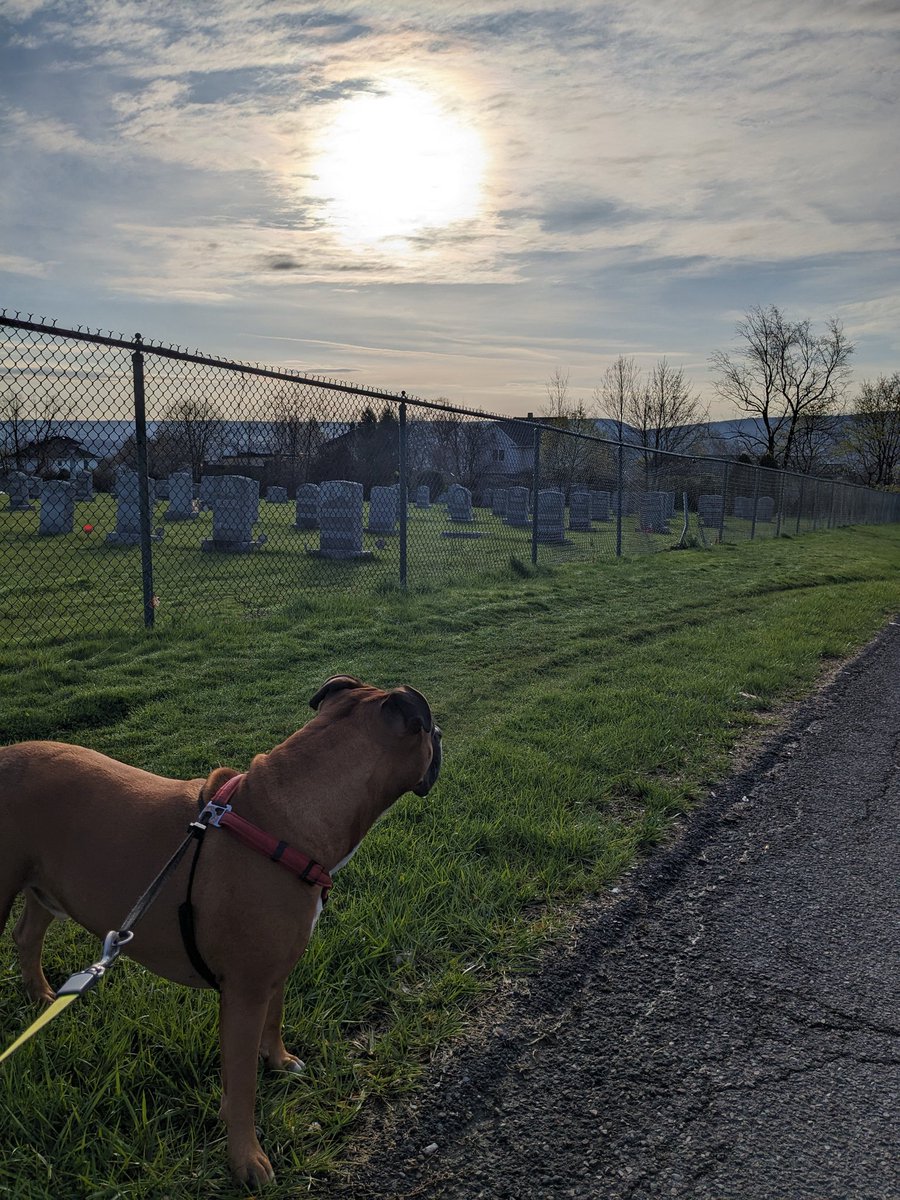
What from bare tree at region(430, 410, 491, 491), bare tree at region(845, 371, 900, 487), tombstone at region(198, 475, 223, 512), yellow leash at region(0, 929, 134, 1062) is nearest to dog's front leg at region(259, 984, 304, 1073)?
yellow leash at region(0, 929, 134, 1062)

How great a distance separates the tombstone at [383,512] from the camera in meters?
18.1

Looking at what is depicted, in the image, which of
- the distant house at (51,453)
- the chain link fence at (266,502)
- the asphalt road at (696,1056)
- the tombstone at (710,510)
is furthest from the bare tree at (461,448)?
the tombstone at (710,510)

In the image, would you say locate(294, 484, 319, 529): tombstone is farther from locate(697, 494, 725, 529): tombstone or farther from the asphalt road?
the asphalt road

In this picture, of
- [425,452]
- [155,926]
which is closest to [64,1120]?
[155,926]

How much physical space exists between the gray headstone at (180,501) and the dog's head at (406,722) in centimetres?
1828

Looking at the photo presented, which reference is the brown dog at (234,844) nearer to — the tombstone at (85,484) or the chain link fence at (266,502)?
the chain link fence at (266,502)

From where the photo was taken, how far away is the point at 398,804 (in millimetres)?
3918

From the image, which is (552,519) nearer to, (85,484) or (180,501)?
(180,501)

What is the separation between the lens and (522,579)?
487 inches

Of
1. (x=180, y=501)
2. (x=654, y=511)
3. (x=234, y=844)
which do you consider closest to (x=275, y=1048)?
(x=234, y=844)

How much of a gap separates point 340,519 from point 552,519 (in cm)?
700

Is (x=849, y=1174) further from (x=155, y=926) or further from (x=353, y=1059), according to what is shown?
(x=155, y=926)

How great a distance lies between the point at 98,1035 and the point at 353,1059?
2.37 feet

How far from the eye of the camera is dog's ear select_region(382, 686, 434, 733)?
6.81 feet
